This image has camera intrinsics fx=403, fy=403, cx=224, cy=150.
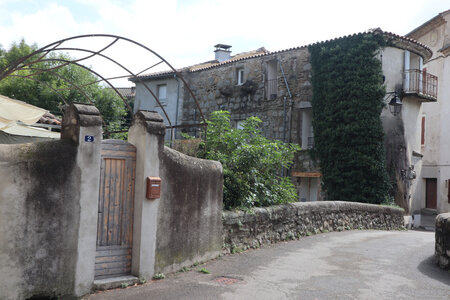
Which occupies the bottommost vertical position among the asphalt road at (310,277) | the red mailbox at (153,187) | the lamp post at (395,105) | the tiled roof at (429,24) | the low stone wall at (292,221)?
the asphalt road at (310,277)

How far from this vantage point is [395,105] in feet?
51.9

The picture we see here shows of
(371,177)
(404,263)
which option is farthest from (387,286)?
(371,177)

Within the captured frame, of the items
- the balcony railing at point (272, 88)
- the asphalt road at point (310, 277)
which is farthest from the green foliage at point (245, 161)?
the balcony railing at point (272, 88)

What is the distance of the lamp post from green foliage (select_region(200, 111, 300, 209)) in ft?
28.7

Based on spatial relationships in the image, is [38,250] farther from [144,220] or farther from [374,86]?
[374,86]

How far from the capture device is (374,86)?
15641mm

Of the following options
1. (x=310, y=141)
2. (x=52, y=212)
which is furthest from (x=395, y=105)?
(x=52, y=212)

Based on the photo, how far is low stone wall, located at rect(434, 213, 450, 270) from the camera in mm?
6398

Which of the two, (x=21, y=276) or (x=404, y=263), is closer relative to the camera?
(x=21, y=276)

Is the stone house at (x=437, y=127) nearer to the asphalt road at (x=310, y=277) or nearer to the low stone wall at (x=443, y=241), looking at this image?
the asphalt road at (x=310, y=277)

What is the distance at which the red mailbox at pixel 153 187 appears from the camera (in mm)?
5270

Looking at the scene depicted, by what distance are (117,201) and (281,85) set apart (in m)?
14.2

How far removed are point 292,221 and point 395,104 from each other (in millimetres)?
8983

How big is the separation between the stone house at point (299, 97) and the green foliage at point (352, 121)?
2.18 ft
